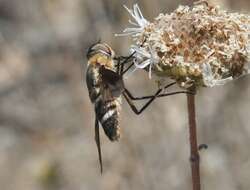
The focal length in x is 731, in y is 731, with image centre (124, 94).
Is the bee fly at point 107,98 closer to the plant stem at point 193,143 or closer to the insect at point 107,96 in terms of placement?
the insect at point 107,96

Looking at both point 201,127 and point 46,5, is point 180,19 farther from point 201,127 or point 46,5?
point 46,5

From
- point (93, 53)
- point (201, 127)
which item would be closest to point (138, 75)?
point (201, 127)

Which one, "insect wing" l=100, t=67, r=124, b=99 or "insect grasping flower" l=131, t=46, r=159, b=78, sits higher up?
"insect grasping flower" l=131, t=46, r=159, b=78

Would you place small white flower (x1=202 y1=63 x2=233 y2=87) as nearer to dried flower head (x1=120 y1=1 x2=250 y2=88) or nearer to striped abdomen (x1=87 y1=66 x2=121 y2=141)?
dried flower head (x1=120 y1=1 x2=250 y2=88)

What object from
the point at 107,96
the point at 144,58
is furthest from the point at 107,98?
the point at 144,58

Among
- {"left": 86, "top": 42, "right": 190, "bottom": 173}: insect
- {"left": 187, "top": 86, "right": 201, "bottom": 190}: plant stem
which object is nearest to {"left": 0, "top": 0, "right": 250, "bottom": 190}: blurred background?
{"left": 86, "top": 42, "right": 190, "bottom": 173}: insect

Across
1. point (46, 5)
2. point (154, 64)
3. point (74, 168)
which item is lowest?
point (74, 168)
